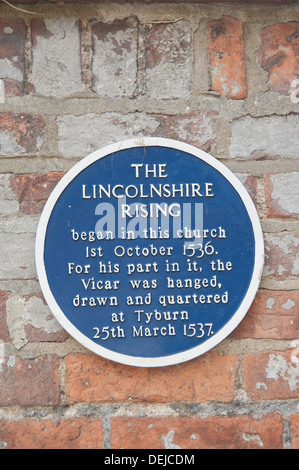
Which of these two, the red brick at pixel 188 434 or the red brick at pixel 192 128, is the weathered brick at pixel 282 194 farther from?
the red brick at pixel 188 434

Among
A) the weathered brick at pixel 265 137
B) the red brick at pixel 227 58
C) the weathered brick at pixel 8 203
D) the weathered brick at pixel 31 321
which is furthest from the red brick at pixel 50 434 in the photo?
the red brick at pixel 227 58

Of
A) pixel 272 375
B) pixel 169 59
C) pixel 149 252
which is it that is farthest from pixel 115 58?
pixel 272 375

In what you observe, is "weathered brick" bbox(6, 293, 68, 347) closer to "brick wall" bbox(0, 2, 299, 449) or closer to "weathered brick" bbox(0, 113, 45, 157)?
"brick wall" bbox(0, 2, 299, 449)

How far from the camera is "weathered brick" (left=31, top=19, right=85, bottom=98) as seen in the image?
1632 millimetres

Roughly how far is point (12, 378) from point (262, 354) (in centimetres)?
74

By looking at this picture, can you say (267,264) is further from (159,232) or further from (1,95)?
(1,95)

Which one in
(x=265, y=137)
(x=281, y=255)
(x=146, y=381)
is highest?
(x=265, y=137)

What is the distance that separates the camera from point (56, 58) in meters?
1.63

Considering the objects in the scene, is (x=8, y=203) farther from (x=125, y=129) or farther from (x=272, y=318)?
(x=272, y=318)

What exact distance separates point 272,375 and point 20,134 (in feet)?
3.39

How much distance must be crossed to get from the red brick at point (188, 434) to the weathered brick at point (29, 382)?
0.69ft

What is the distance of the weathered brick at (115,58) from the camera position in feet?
5.35

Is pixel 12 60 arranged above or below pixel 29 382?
above

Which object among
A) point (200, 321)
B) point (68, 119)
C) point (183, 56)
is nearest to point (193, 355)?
point (200, 321)
